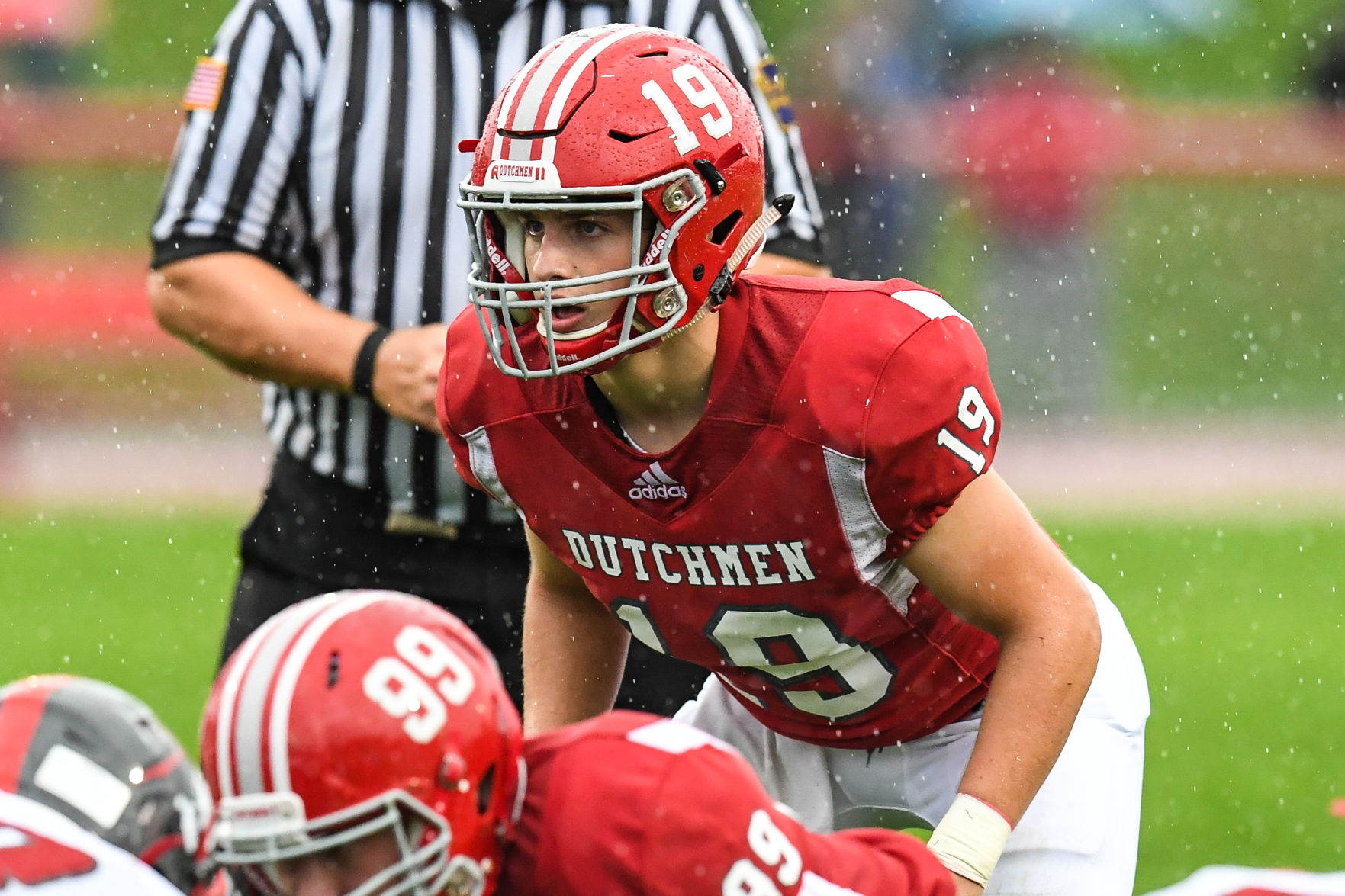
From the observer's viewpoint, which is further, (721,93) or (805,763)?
(805,763)

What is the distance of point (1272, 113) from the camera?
16.6 meters

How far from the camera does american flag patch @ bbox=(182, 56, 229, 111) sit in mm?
3887

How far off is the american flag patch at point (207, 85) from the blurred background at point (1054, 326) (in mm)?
2950

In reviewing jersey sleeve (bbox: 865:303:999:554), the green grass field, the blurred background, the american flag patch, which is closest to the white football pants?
jersey sleeve (bbox: 865:303:999:554)

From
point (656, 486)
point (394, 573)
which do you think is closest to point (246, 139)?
point (394, 573)

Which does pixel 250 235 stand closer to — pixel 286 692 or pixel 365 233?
pixel 365 233

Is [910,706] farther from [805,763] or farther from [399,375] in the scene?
[399,375]

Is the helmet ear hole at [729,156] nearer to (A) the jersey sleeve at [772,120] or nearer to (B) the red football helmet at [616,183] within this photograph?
(B) the red football helmet at [616,183]

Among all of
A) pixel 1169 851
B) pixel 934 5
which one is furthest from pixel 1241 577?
pixel 934 5

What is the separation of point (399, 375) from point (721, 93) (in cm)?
110

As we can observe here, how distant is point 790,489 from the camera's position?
2711 millimetres

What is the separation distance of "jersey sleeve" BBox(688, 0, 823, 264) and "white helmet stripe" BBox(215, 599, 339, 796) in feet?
6.49

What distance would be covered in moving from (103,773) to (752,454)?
98 centimetres

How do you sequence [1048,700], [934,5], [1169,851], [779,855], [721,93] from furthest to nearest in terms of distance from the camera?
[934,5] → [1169,851] → [721,93] → [1048,700] → [779,855]
